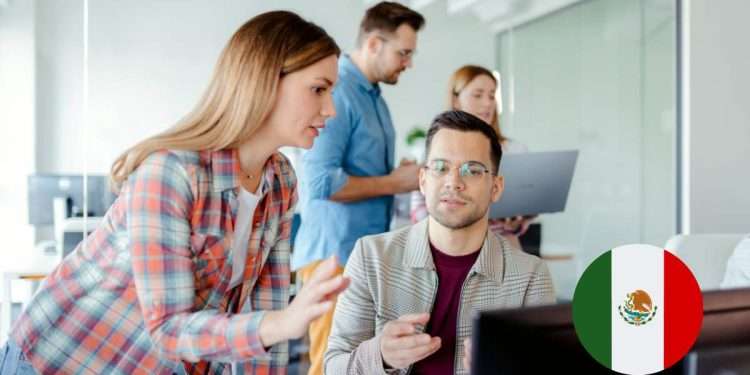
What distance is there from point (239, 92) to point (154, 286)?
0.36 meters

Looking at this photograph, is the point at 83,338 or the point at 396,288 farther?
the point at 396,288

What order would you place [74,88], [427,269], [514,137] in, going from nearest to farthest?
[427,269] < [74,88] < [514,137]

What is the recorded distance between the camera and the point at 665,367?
0.86 meters

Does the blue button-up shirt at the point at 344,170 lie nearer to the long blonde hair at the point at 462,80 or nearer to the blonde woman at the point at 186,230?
the long blonde hair at the point at 462,80

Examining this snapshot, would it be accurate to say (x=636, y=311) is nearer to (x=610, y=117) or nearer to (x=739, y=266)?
(x=739, y=266)

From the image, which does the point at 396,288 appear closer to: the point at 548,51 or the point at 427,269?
the point at 427,269

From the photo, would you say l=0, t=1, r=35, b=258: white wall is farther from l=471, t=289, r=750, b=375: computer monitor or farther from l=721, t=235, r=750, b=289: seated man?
l=471, t=289, r=750, b=375: computer monitor

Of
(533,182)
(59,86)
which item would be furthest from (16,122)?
(533,182)

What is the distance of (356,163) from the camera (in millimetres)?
2654

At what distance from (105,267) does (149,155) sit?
0.21 meters

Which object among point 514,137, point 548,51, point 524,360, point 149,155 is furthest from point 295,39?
point 548,51

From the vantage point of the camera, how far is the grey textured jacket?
1.67 m

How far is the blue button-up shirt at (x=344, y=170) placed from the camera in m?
2.56

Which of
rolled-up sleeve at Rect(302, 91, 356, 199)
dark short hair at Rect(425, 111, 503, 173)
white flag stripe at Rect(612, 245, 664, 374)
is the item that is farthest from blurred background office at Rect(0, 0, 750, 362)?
white flag stripe at Rect(612, 245, 664, 374)
